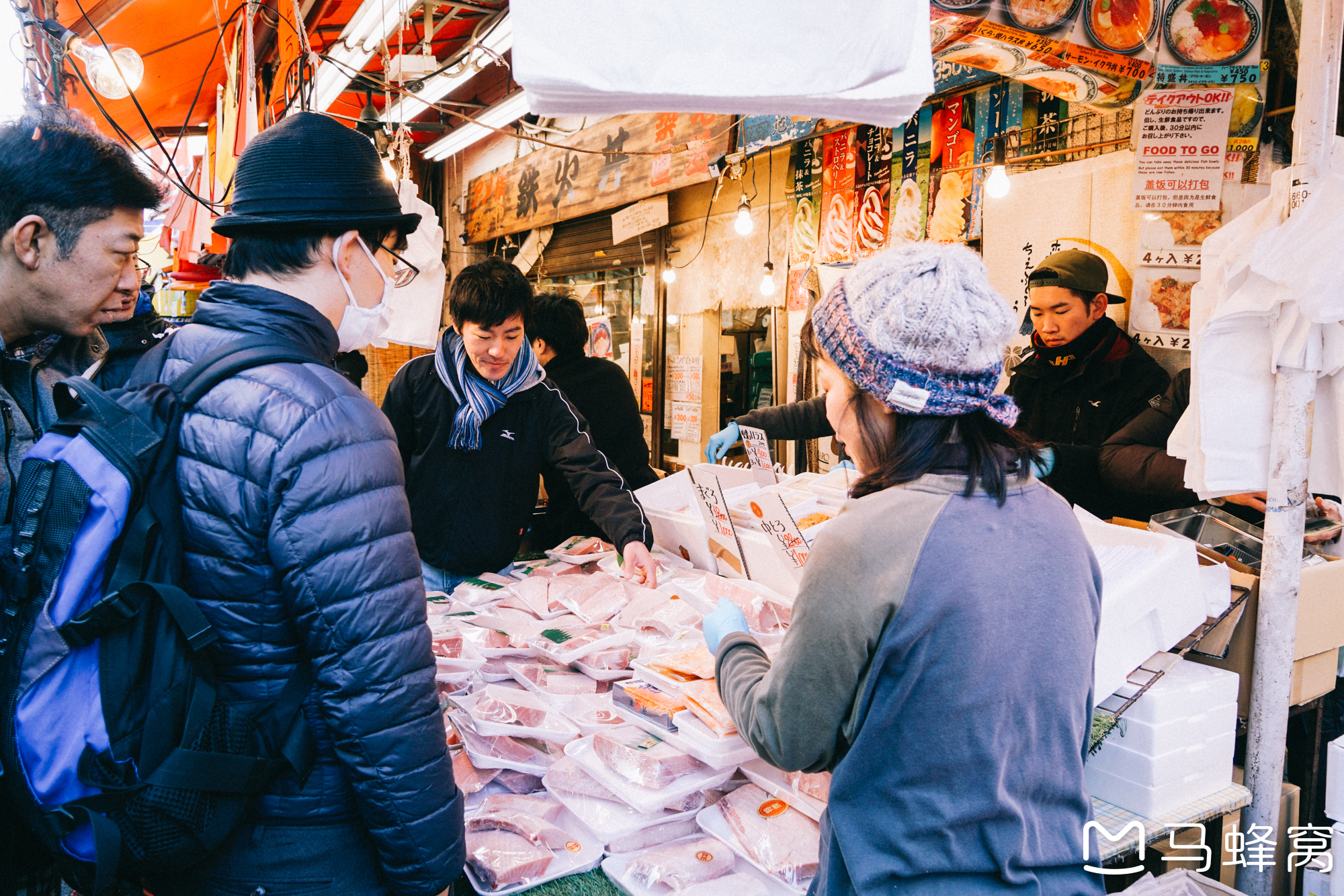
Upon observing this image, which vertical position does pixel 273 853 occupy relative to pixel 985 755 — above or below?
below

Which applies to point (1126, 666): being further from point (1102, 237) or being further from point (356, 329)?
point (1102, 237)

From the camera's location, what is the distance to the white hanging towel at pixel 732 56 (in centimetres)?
123

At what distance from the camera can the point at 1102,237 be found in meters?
4.41

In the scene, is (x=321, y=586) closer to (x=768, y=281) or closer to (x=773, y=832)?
(x=773, y=832)

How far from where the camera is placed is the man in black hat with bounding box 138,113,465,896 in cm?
126

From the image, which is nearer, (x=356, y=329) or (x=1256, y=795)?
(x=356, y=329)

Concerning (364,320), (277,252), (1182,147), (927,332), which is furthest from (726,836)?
(1182,147)

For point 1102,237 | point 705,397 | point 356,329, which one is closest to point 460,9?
point 705,397

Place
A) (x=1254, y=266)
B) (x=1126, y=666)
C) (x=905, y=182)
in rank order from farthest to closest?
(x=905, y=182) → (x=1254, y=266) → (x=1126, y=666)

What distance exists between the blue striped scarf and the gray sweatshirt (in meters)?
2.18

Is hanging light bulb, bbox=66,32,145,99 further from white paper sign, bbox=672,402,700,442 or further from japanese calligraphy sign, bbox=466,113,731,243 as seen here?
white paper sign, bbox=672,402,700,442

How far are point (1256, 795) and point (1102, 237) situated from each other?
120 inches

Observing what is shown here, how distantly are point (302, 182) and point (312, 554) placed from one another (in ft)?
2.07

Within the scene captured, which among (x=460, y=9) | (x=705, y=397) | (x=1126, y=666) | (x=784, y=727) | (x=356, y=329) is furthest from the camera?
(x=705, y=397)
